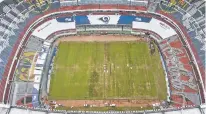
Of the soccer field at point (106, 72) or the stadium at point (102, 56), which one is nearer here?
the stadium at point (102, 56)

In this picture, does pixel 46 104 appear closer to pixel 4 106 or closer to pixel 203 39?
pixel 4 106

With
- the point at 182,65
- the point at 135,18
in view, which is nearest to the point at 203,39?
the point at 182,65

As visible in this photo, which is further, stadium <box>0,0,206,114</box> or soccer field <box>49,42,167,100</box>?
soccer field <box>49,42,167,100</box>

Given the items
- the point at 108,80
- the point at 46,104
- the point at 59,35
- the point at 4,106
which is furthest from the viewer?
the point at 59,35
